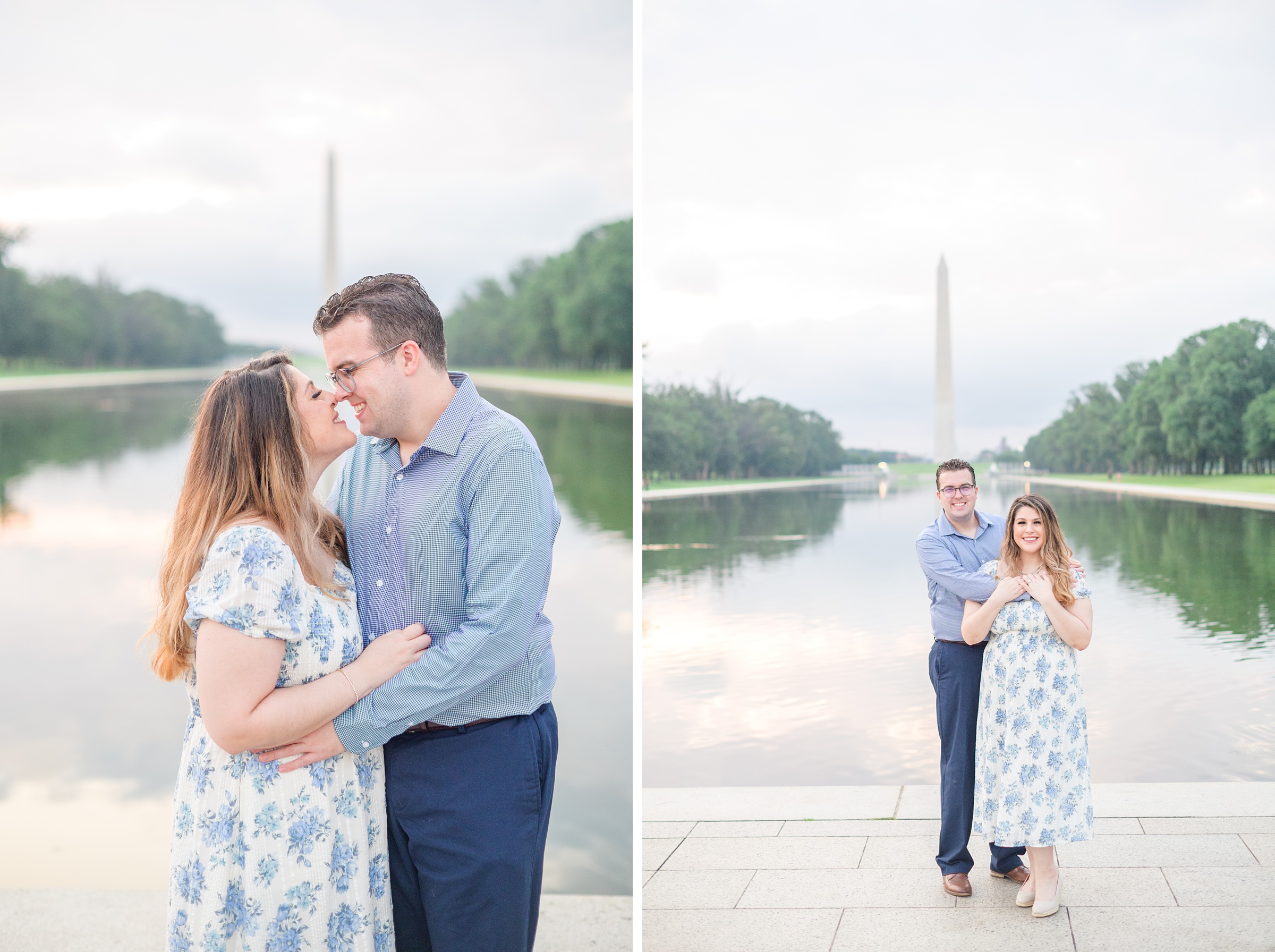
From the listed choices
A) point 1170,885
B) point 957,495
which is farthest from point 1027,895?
point 957,495

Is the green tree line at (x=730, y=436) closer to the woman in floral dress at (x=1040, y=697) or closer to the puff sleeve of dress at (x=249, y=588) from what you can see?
the woman in floral dress at (x=1040, y=697)

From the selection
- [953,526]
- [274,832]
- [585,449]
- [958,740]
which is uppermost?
[585,449]

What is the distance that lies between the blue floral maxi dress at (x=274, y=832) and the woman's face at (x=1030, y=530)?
81.3 inches

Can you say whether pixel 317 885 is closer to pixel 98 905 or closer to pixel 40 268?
pixel 98 905

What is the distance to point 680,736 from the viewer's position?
219 inches

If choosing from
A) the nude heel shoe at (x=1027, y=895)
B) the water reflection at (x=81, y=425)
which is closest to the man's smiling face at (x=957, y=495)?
the nude heel shoe at (x=1027, y=895)

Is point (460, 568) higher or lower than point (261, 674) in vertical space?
higher

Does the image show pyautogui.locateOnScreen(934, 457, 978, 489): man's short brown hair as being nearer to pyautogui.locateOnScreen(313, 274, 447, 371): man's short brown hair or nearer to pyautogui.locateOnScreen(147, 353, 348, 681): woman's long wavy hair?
pyautogui.locateOnScreen(313, 274, 447, 371): man's short brown hair

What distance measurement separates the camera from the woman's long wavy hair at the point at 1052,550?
9.09ft

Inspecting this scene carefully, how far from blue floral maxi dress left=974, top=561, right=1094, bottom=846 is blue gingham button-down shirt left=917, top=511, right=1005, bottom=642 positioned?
0.16 metres

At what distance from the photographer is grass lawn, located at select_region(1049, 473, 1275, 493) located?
14.6ft

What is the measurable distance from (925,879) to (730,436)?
329 centimetres

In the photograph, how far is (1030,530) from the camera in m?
2.80

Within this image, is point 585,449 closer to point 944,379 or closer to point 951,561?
point 944,379
